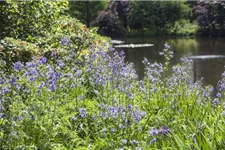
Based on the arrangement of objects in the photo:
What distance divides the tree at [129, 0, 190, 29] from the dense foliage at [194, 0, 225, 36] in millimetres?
4417

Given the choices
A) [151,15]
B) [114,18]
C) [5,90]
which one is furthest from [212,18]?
[5,90]

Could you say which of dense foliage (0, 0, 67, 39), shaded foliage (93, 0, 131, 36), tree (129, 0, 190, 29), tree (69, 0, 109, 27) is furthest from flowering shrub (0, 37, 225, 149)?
tree (69, 0, 109, 27)

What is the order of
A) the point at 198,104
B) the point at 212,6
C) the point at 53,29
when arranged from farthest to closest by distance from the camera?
1. the point at 212,6
2. the point at 53,29
3. the point at 198,104

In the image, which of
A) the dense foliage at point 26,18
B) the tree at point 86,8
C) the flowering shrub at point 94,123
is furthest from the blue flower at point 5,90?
the tree at point 86,8

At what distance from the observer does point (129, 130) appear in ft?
12.4

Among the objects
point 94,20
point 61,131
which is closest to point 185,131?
point 61,131

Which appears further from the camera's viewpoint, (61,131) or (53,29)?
(53,29)

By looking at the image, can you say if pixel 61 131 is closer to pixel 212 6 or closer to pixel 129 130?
pixel 129 130

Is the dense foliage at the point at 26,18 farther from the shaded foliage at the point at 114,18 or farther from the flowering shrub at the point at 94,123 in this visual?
the shaded foliage at the point at 114,18

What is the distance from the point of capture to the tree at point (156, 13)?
44.5 meters

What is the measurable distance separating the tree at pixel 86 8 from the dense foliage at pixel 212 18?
45.5ft

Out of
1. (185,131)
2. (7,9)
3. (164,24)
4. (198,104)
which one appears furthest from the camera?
(164,24)

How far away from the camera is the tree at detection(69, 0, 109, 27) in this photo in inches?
1885

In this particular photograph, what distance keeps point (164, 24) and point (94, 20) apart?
8.64 m
